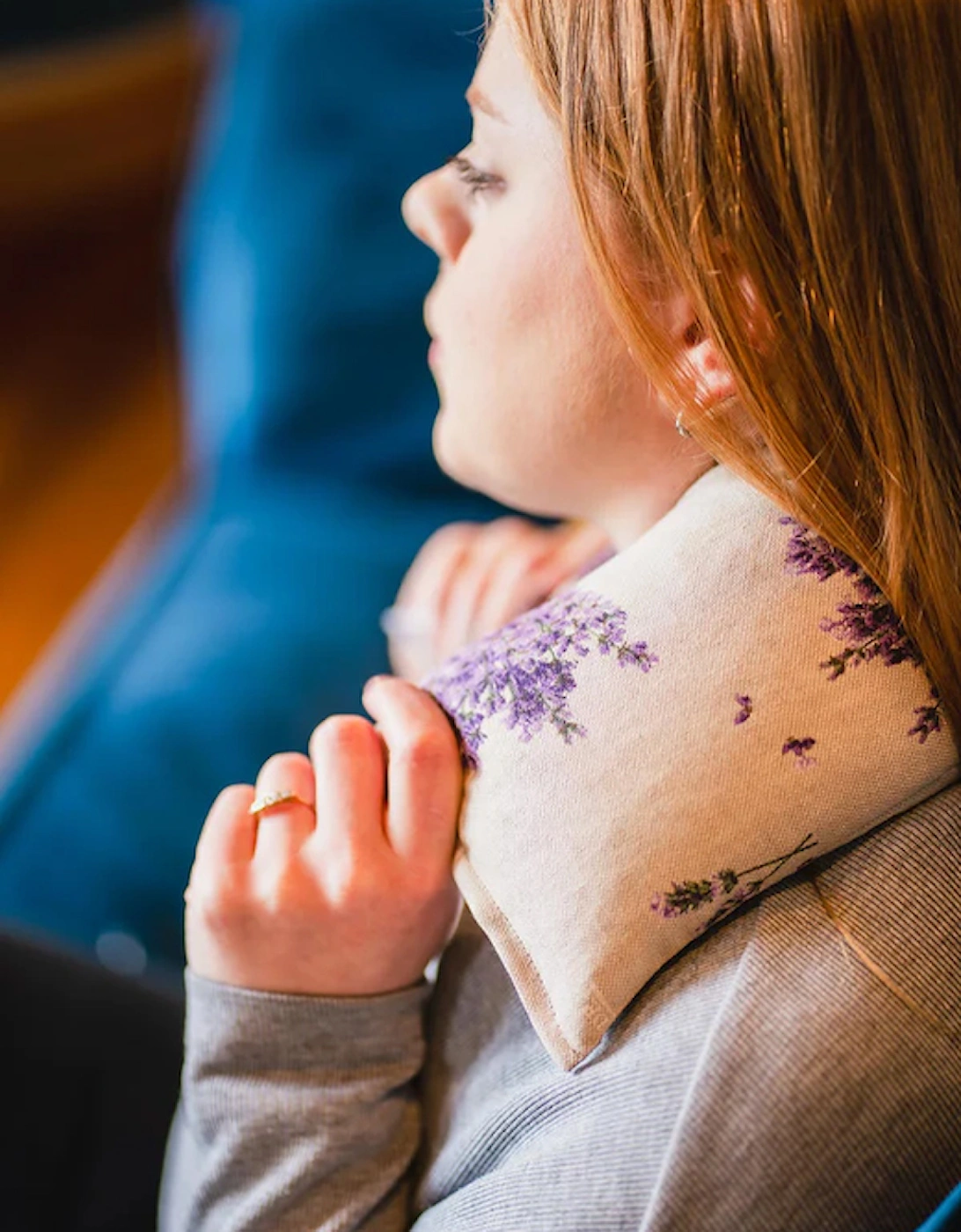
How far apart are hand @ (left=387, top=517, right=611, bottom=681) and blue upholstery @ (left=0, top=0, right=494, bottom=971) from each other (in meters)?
0.14

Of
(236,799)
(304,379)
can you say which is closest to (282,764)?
(236,799)

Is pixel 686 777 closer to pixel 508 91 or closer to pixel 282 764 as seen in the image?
pixel 282 764

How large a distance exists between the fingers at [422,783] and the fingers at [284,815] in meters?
0.05

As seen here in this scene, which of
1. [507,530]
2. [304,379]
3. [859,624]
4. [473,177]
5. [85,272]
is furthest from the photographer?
[85,272]

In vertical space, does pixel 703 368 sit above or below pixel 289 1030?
above

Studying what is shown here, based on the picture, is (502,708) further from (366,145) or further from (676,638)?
(366,145)

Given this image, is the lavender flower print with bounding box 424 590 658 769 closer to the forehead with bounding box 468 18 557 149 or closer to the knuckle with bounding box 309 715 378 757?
the knuckle with bounding box 309 715 378 757

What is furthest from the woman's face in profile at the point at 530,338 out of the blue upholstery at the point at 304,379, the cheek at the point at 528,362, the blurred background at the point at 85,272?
the blurred background at the point at 85,272

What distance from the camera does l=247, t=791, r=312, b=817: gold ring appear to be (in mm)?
675

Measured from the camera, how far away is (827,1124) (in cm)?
52

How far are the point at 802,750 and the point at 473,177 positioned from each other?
35 cm

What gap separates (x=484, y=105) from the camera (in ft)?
2.19

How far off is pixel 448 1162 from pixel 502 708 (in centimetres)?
24

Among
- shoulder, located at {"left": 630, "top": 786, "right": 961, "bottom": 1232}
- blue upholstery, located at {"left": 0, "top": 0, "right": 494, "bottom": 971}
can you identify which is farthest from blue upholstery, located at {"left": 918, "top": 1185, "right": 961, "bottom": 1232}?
blue upholstery, located at {"left": 0, "top": 0, "right": 494, "bottom": 971}
